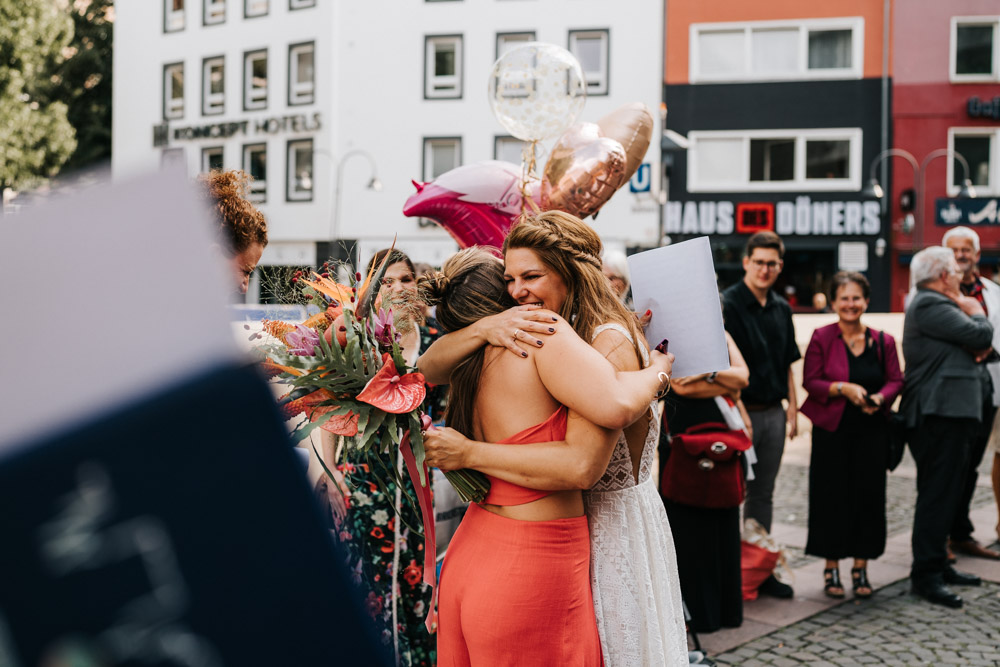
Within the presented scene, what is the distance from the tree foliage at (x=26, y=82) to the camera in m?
20.3

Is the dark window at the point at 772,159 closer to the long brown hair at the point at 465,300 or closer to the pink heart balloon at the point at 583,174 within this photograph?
the pink heart balloon at the point at 583,174

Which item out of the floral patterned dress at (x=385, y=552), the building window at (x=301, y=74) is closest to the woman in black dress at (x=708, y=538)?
the floral patterned dress at (x=385, y=552)

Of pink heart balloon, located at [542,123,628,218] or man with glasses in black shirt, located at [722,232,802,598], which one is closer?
pink heart balloon, located at [542,123,628,218]

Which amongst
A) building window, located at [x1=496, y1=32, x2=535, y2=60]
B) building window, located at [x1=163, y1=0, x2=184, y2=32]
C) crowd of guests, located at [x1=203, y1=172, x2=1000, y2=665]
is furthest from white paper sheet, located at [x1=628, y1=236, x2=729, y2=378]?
building window, located at [x1=163, y1=0, x2=184, y2=32]

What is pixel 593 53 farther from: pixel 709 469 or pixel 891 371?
pixel 709 469

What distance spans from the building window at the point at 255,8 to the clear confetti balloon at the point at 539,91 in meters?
25.7

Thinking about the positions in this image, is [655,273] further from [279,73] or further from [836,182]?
[279,73]

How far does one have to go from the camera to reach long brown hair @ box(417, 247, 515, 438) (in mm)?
2342

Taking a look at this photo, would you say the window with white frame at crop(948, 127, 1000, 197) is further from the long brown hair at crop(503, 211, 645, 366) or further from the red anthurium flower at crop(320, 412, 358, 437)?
the red anthurium flower at crop(320, 412, 358, 437)

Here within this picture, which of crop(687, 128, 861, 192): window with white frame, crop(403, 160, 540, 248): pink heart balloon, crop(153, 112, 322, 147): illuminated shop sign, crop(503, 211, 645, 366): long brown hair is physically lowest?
crop(503, 211, 645, 366): long brown hair

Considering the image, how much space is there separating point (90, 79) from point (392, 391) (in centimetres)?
3581

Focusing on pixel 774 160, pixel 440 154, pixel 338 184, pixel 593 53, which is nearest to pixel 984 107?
pixel 774 160

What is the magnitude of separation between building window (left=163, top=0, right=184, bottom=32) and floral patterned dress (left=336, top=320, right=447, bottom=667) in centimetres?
2949

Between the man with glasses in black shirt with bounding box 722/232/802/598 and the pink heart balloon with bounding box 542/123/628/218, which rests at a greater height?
the pink heart balloon with bounding box 542/123/628/218
